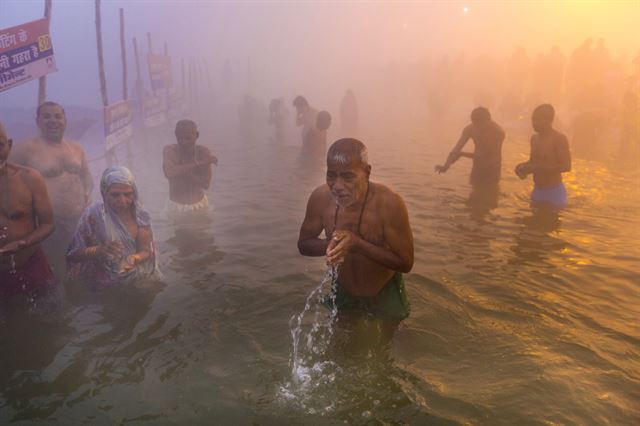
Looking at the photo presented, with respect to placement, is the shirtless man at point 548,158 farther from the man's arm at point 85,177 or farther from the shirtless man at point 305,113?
the shirtless man at point 305,113

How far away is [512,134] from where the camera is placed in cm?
1964

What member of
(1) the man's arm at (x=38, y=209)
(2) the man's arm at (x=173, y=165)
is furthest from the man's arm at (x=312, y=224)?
(2) the man's arm at (x=173, y=165)

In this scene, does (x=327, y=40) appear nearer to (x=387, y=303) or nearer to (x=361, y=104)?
(x=361, y=104)

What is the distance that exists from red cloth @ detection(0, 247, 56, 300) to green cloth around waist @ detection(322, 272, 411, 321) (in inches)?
119

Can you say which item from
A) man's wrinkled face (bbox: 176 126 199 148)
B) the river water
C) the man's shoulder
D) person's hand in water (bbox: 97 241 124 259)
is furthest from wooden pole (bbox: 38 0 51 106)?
person's hand in water (bbox: 97 241 124 259)

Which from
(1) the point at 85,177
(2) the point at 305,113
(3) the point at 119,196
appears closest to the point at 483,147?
(3) the point at 119,196

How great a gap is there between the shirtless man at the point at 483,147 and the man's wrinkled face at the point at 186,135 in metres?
4.68

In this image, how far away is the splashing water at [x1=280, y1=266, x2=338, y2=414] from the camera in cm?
319

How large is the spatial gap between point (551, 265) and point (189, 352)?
4.68 m

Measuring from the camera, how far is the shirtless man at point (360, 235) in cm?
290

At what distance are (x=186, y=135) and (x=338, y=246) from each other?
4.89 metres

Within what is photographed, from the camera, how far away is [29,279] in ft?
13.4

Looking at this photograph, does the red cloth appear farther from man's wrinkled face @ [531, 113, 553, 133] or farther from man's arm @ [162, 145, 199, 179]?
man's wrinkled face @ [531, 113, 553, 133]

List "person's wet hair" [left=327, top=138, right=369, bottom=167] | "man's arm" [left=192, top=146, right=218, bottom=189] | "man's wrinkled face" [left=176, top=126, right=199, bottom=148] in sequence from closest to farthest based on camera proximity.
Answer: "person's wet hair" [left=327, top=138, right=369, bottom=167] < "man's wrinkled face" [left=176, top=126, right=199, bottom=148] < "man's arm" [left=192, top=146, right=218, bottom=189]
